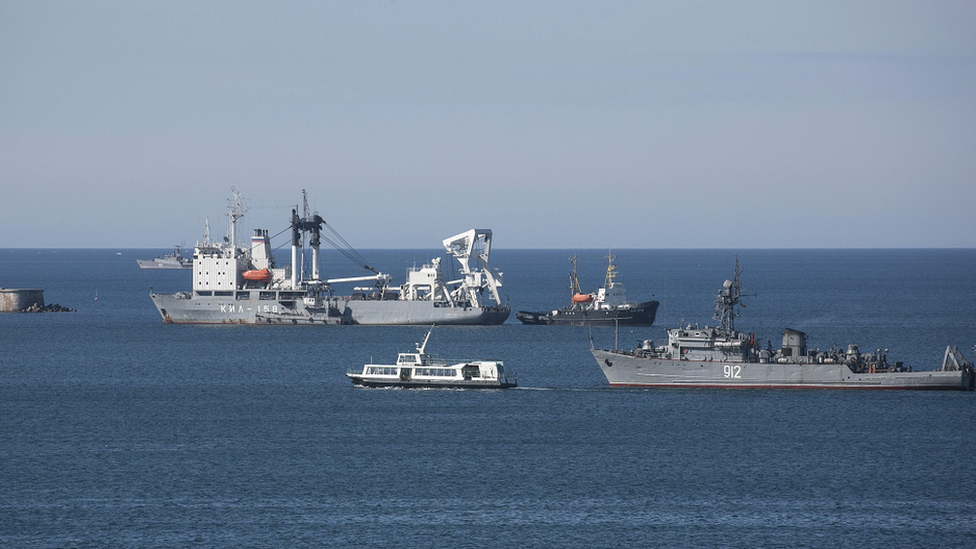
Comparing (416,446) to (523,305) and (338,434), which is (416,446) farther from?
(523,305)

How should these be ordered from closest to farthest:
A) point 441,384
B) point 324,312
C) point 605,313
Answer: point 441,384, point 605,313, point 324,312

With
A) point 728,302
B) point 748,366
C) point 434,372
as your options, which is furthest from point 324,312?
point 748,366

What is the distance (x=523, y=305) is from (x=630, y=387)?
96838 mm

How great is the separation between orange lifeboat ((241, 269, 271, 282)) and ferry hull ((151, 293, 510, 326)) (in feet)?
7.94

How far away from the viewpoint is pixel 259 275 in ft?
435

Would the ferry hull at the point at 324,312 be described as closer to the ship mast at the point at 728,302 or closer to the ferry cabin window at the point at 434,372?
the ferry cabin window at the point at 434,372

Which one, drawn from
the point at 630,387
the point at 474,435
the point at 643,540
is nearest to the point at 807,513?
the point at 643,540

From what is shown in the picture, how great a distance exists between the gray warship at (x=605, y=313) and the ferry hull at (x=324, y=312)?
16.5 ft

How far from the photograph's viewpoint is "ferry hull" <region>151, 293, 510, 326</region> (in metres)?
130

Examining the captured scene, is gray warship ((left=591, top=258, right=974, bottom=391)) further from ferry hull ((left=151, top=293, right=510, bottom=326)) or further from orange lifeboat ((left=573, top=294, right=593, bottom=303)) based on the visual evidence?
orange lifeboat ((left=573, top=294, right=593, bottom=303))

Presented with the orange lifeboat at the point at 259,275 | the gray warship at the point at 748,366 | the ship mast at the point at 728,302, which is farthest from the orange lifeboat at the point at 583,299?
the gray warship at the point at 748,366

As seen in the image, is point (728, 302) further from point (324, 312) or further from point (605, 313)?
point (324, 312)

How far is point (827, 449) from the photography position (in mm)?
60344

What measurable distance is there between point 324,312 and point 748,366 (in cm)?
6456
